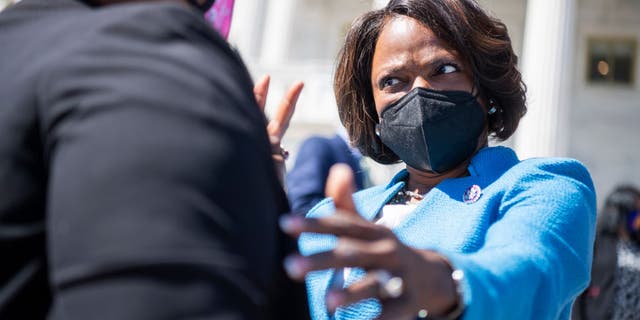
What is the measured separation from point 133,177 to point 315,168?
3480mm

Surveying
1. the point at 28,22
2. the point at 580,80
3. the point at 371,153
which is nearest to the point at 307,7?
the point at 580,80

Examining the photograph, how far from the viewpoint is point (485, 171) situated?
1.94 m

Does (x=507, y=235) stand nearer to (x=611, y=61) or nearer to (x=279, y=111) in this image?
(x=279, y=111)

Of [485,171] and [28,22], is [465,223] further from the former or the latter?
[28,22]

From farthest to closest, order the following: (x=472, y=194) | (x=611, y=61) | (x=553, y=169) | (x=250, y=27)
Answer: (x=611, y=61), (x=250, y=27), (x=472, y=194), (x=553, y=169)

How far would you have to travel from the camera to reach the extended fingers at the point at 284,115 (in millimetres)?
1950

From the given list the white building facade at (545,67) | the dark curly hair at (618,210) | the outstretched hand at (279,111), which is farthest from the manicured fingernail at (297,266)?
the white building facade at (545,67)

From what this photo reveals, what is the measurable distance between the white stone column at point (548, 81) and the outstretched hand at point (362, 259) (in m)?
10.9

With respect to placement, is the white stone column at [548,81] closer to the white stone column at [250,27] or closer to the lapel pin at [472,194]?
the white stone column at [250,27]

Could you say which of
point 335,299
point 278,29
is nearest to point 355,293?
point 335,299

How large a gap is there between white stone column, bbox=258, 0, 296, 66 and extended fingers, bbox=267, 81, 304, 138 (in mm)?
15005

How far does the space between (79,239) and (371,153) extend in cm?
186

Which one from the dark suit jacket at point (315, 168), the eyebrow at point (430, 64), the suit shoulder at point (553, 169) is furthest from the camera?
the dark suit jacket at point (315, 168)

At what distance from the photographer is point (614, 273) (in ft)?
20.4
